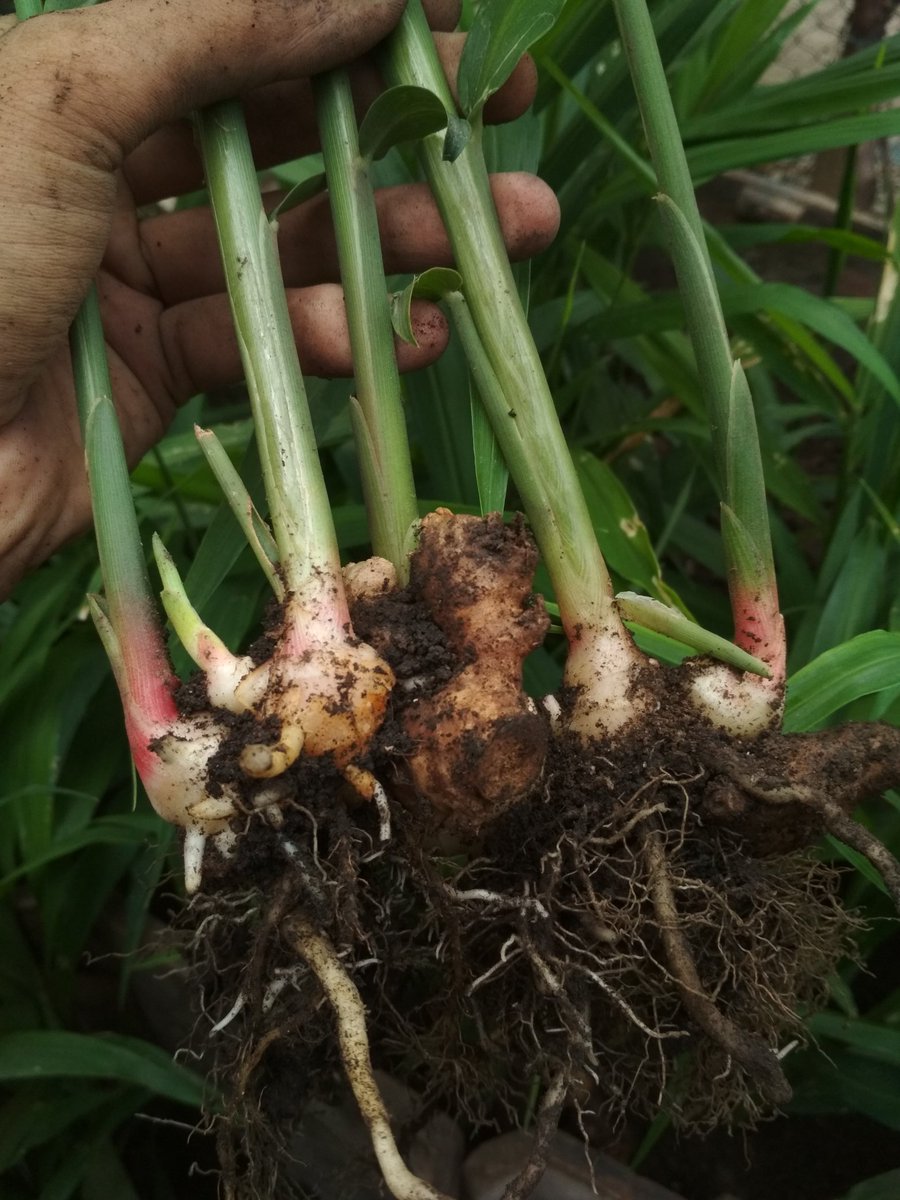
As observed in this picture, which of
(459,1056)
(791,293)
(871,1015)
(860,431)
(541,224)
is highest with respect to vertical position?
(541,224)

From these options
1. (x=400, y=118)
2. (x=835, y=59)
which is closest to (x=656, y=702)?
(x=400, y=118)

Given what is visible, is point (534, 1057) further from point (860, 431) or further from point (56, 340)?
point (860, 431)

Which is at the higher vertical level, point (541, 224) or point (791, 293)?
point (541, 224)

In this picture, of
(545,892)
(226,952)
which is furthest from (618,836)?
(226,952)

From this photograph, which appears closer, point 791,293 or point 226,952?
point 226,952

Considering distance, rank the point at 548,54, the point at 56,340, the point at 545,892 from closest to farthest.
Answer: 1. the point at 545,892
2. the point at 56,340
3. the point at 548,54

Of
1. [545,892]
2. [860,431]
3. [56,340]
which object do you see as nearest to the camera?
[545,892]

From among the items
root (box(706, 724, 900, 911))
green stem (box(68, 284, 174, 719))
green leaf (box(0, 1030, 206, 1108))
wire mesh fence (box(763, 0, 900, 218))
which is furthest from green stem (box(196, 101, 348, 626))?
wire mesh fence (box(763, 0, 900, 218))
